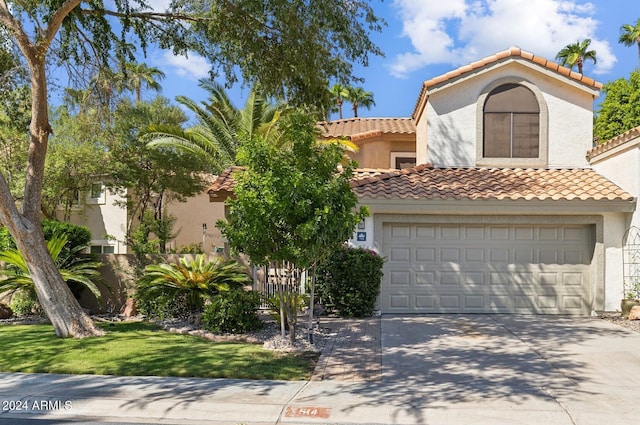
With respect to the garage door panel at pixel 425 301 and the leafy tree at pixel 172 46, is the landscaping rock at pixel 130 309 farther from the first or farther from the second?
the garage door panel at pixel 425 301

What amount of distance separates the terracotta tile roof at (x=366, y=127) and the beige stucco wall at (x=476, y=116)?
4.38 metres

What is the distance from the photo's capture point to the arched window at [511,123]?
14797 millimetres

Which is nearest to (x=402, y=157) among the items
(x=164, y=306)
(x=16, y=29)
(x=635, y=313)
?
(x=635, y=313)

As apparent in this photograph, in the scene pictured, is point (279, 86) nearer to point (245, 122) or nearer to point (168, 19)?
point (168, 19)

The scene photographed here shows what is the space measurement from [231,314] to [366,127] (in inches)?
506

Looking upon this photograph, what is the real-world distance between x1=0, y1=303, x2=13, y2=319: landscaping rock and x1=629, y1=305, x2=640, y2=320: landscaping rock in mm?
14154

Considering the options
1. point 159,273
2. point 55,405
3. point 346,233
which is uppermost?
point 346,233

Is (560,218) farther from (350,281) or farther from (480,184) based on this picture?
(350,281)

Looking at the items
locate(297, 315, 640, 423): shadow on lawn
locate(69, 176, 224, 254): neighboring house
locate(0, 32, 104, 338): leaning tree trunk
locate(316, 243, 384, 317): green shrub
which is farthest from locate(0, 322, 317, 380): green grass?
locate(69, 176, 224, 254): neighboring house

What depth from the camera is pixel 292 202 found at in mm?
8469

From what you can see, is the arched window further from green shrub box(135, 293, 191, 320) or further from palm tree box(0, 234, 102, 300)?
palm tree box(0, 234, 102, 300)

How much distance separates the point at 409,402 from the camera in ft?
20.9

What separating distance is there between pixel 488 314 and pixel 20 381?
9967mm

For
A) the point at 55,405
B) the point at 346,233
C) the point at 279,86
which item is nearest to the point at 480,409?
the point at 346,233
